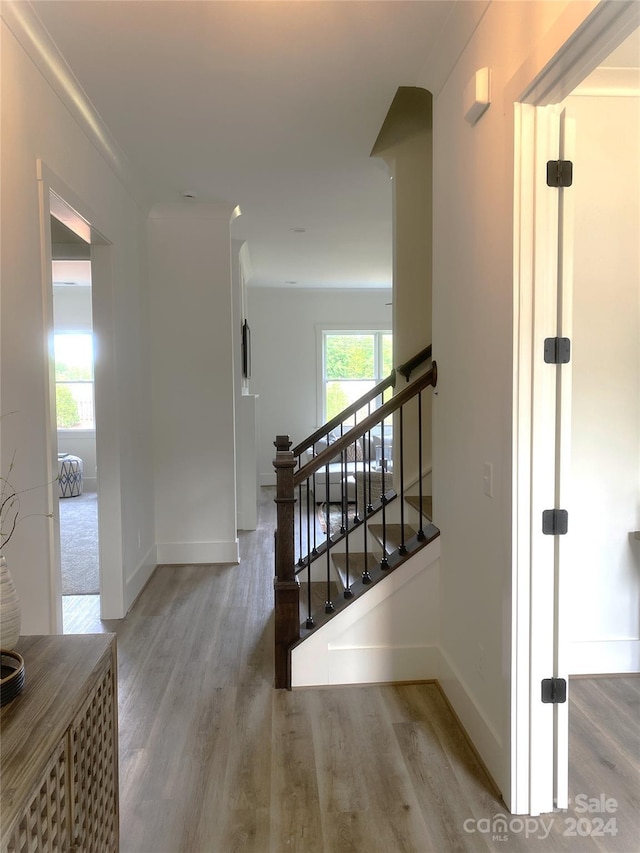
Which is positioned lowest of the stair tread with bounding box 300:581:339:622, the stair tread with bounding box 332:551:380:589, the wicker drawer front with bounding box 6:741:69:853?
the stair tread with bounding box 300:581:339:622

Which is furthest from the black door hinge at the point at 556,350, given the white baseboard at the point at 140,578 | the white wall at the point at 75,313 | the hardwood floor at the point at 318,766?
the white wall at the point at 75,313

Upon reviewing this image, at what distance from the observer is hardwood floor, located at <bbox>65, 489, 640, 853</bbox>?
5.80 feet

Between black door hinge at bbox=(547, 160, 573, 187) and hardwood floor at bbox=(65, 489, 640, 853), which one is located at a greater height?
black door hinge at bbox=(547, 160, 573, 187)

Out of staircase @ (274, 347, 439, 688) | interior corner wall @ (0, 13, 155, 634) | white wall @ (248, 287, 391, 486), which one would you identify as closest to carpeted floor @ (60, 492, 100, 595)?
staircase @ (274, 347, 439, 688)

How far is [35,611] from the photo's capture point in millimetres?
2246

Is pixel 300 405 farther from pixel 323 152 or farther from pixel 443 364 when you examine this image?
pixel 443 364

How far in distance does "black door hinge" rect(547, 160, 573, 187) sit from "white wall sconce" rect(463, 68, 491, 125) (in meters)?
0.38

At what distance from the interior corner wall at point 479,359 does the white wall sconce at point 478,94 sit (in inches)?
1.2

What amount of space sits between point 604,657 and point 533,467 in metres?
1.60

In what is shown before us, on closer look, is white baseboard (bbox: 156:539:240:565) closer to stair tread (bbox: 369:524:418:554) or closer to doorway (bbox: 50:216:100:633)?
stair tread (bbox: 369:524:418:554)

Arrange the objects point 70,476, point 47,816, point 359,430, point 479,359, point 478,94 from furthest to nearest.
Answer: point 70,476
point 359,430
point 479,359
point 478,94
point 47,816

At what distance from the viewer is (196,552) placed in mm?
4594

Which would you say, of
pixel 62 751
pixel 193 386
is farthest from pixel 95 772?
pixel 193 386

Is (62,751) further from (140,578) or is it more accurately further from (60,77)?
(140,578)
